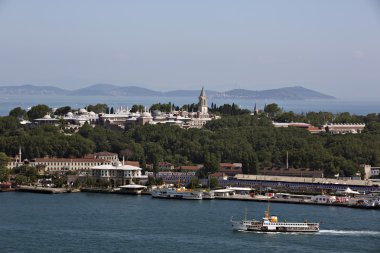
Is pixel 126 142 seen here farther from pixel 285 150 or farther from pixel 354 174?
pixel 354 174

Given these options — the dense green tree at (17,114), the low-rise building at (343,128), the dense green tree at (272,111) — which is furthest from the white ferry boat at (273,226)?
the dense green tree at (272,111)

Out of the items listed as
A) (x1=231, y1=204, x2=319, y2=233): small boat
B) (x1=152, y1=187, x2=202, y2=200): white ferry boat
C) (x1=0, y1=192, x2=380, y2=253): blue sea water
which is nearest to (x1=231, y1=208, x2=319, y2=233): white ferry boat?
(x1=231, y1=204, x2=319, y2=233): small boat

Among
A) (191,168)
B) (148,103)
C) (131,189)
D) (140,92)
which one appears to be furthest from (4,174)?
(140,92)

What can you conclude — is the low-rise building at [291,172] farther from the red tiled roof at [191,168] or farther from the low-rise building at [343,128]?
the low-rise building at [343,128]

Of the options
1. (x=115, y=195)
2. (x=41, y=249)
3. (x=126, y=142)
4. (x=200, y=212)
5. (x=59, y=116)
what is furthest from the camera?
(x=59, y=116)

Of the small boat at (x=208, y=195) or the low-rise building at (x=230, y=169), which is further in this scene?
the low-rise building at (x=230, y=169)

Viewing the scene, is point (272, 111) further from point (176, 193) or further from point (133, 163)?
point (176, 193)

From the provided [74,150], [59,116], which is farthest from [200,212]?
[59,116]
